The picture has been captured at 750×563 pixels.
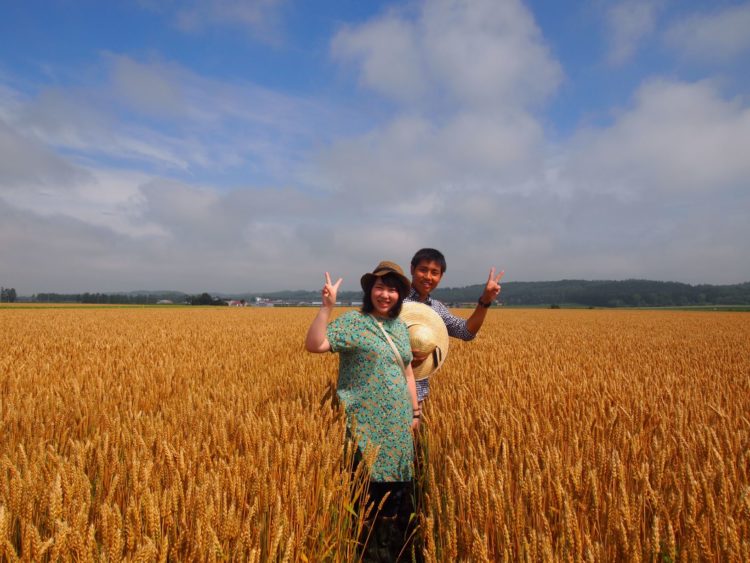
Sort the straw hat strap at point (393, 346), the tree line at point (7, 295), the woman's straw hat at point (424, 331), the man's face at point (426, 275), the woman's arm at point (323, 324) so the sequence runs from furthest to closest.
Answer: the tree line at point (7, 295) → the man's face at point (426, 275) → the woman's straw hat at point (424, 331) → the straw hat strap at point (393, 346) → the woman's arm at point (323, 324)

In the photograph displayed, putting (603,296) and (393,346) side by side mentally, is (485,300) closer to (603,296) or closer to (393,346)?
(393,346)

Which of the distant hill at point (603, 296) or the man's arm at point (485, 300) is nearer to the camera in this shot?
the man's arm at point (485, 300)

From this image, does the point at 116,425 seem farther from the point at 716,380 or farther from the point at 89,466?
the point at 716,380

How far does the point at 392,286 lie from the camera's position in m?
2.62

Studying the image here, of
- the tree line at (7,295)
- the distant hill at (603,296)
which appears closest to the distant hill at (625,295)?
the distant hill at (603,296)

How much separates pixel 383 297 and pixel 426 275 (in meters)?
0.84

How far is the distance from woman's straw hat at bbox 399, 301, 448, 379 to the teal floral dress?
1.05 ft

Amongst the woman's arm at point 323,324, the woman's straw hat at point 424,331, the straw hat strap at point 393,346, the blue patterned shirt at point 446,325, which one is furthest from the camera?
the blue patterned shirt at point 446,325

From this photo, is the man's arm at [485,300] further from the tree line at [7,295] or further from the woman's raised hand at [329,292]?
the tree line at [7,295]

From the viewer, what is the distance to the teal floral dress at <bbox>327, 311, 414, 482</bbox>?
8.11ft

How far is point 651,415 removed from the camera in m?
3.01

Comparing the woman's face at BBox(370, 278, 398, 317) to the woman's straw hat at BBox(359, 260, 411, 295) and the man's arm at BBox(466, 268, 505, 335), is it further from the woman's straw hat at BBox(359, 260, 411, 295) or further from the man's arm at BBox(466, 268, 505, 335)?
the man's arm at BBox(466, 268, 505, 335)

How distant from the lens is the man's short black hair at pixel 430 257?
10.9 ft

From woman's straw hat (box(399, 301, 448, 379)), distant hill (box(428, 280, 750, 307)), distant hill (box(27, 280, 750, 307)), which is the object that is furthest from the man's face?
distant hill (box(428, 280, 750, 307))
